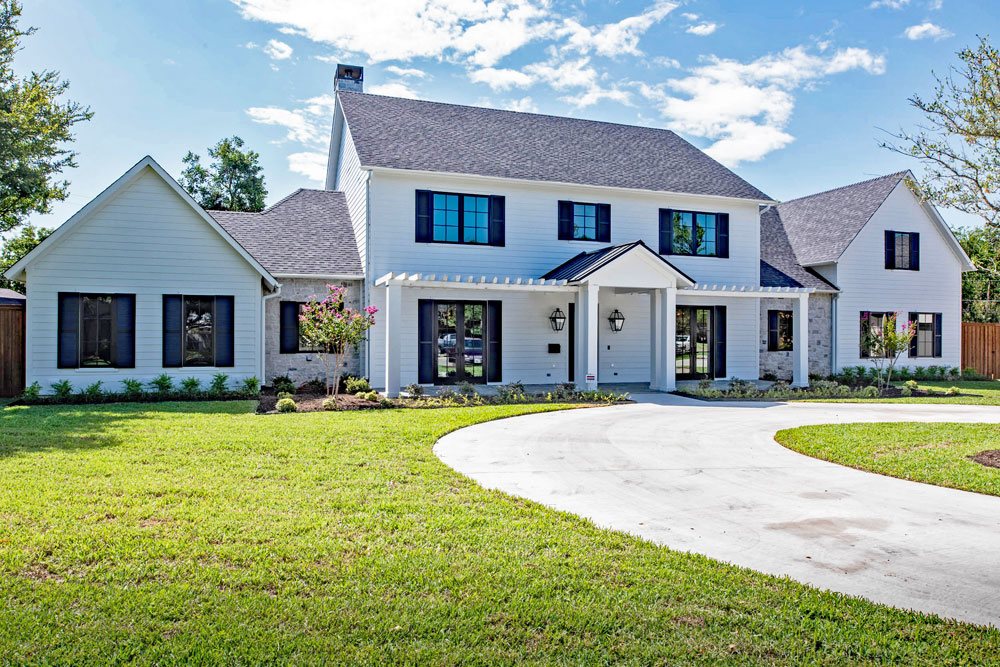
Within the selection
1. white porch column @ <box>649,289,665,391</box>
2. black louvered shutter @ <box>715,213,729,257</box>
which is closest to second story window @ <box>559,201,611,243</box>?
white porch column @ <box>649,289,665,391</box>

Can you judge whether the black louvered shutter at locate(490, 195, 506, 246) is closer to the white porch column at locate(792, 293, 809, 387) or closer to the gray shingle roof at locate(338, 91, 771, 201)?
the gray shingle roof at locate(338, 91, 771, 201)

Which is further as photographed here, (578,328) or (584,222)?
(584,222)

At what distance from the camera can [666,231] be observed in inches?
781

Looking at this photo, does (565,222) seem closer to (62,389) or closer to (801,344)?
(801,344)

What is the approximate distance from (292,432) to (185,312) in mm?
7060

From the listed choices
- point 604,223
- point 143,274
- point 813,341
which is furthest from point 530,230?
point 813,341

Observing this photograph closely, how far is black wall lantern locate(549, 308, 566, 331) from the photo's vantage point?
60.1ft

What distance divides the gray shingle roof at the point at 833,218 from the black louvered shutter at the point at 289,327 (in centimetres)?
1692

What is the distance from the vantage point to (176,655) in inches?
127

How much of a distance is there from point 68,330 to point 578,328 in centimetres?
1153

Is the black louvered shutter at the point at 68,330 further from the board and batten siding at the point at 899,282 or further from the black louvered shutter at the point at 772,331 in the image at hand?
the board and batten siding at the point at 899,282

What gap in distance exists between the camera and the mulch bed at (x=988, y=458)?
797cm

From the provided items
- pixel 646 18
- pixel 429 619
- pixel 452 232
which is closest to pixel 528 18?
pixel 646 18

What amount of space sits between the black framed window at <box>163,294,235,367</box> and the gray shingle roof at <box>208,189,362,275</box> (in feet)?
6.12
